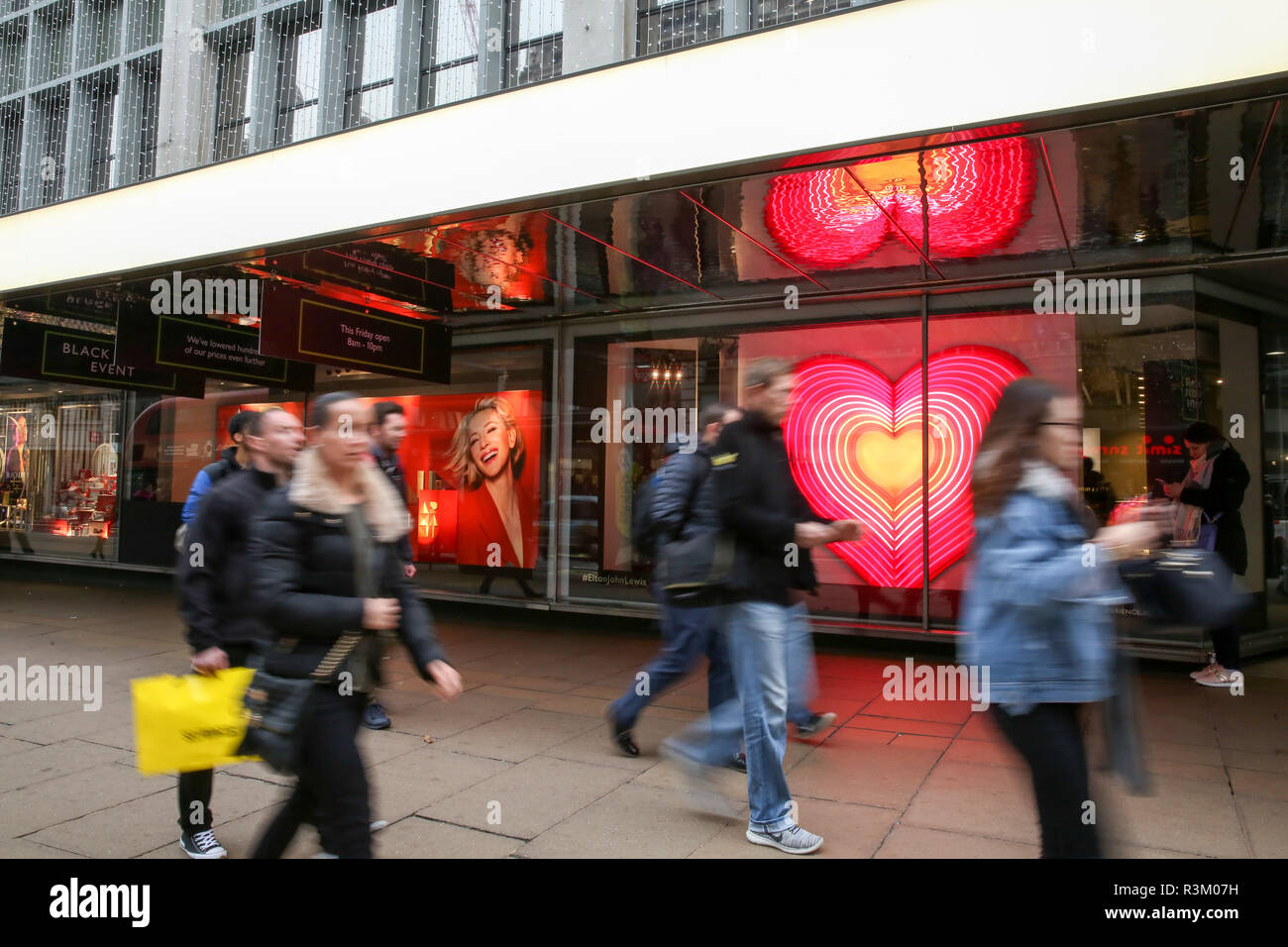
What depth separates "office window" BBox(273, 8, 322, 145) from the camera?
10.1 m

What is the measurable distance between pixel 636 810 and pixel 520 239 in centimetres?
443

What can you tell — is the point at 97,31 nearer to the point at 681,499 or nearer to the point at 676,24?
the point at 676,24

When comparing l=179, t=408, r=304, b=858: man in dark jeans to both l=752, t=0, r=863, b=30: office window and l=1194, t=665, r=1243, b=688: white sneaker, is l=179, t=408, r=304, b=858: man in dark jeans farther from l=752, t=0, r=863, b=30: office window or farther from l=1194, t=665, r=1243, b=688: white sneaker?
l=1194, t=665, r=1243, b=688: white sneaker

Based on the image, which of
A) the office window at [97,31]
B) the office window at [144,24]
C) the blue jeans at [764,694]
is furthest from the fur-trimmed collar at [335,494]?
the office window at [97,31]

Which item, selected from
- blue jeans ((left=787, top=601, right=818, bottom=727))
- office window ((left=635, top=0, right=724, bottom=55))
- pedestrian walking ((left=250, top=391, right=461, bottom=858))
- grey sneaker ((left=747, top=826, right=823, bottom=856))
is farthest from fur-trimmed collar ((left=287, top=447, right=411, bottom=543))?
office window ((left=635, top=0, right=724, bottom=55))

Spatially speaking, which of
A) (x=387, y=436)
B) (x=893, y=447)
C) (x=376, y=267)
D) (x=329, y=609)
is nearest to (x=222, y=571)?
(x=329, y=609)

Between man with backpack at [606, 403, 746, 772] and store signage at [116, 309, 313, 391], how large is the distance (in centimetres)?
504

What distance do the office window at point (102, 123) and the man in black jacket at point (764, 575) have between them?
11.8m

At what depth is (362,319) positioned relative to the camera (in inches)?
336

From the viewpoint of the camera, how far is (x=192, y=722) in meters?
2.79

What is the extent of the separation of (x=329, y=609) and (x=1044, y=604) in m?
2.06

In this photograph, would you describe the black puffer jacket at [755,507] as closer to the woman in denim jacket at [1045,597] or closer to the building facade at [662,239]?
the woman in denim jacket at [1045,597]
